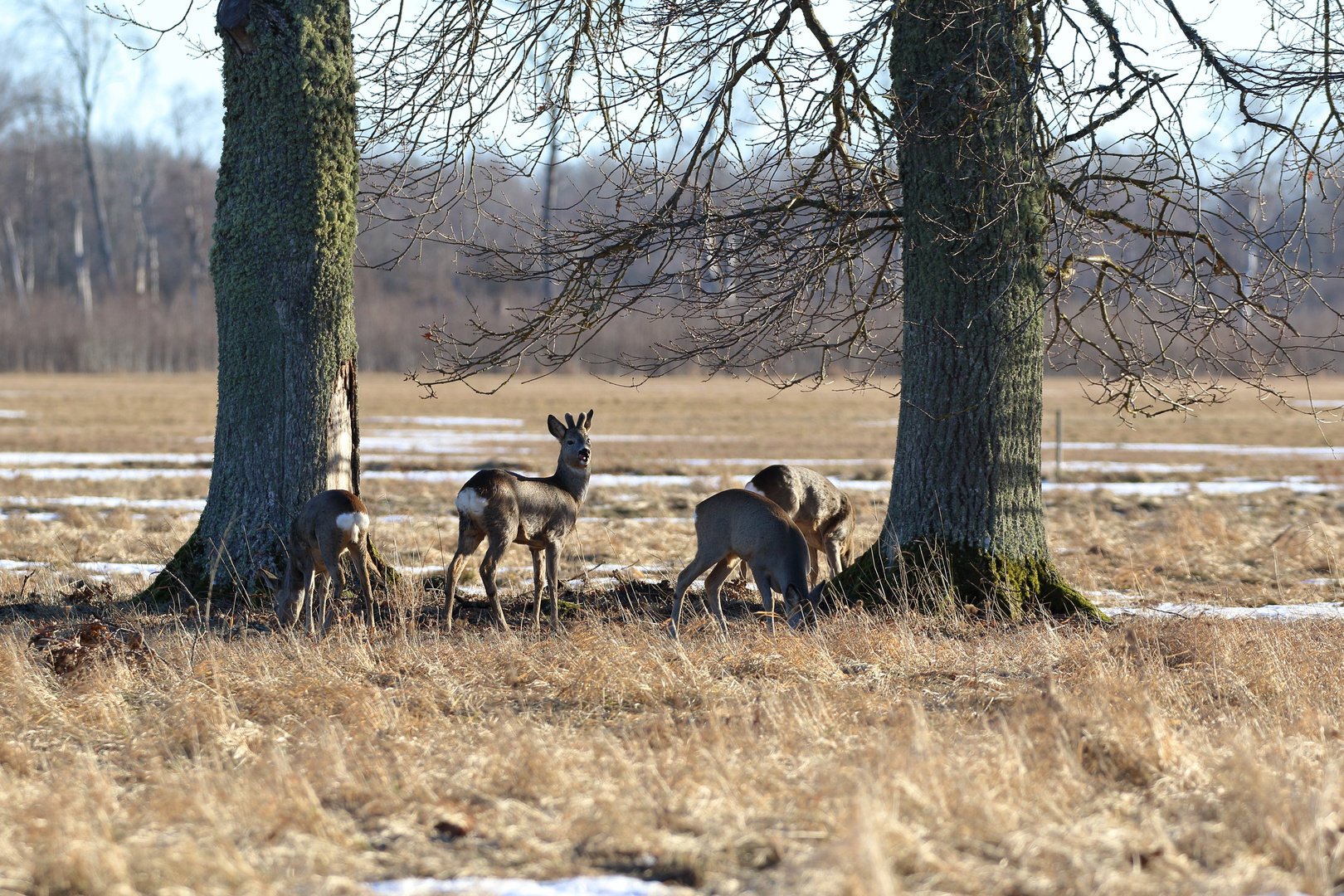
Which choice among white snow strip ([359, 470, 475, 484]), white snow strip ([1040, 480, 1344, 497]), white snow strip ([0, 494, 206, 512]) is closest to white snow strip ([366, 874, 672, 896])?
white snow strip ([0, 494, 206, 512])

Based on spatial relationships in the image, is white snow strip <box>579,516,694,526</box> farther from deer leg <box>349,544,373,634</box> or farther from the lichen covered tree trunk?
deer leg <box>349,544,373,634</box>

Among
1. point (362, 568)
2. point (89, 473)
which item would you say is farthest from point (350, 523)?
point (89, 473)

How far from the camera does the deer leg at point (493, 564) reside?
26.1ft

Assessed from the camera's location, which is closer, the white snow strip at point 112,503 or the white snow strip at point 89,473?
the white snow strip at point 112,503

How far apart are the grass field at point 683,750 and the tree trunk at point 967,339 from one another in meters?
0.62

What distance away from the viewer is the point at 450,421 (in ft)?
123

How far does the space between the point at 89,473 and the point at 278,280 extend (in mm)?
14027

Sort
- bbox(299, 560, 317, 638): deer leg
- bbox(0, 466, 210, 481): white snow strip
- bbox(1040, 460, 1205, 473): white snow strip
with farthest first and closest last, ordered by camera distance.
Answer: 1. bbox(1040, 460, 1205, 473): white snow strip
2. bbox(0, 466, 210, 481): white snow strip
3. bbox(299, 560, 317, 638): deer leg

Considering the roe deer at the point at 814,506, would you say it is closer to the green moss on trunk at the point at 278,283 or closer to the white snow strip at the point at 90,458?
the green moss on trunk at the point at 278,283

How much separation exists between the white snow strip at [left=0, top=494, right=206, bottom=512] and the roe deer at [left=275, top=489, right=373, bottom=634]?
25.7ft

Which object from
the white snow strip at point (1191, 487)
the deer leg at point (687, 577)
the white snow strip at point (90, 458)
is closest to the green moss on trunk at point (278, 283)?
the deer leg at point (687, 577)

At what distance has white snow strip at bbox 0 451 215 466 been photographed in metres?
21.9

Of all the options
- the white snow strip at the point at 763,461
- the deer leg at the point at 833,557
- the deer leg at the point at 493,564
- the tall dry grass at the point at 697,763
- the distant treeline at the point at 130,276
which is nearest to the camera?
the tall dry grass at the point at 697,763

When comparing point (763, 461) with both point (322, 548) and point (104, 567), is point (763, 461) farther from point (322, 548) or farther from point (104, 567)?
point (322, 548)
